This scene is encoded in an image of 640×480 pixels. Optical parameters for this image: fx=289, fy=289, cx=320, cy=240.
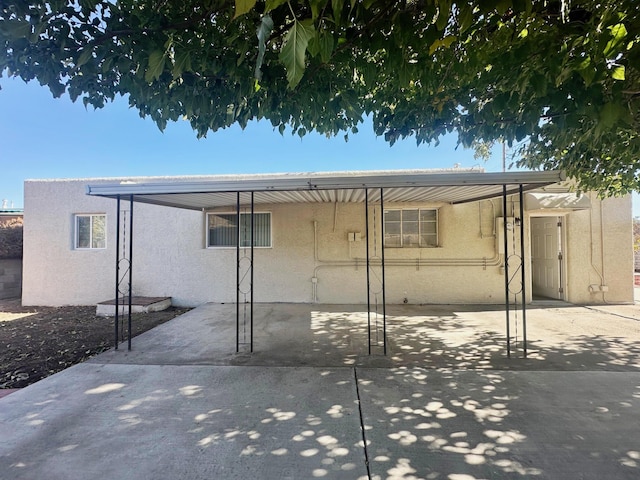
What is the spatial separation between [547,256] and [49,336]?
11107 millimetres

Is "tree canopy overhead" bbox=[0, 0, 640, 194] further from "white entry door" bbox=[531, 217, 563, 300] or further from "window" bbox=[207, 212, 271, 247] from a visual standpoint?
"white entry door" bbox=[531, 217, 563, 300]

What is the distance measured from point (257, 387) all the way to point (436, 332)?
322 centimetres

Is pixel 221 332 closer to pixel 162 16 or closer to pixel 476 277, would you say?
pixel 162 16

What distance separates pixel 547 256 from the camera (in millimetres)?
7684

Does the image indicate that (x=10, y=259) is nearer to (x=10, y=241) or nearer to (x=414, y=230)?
(x=10, y=241)

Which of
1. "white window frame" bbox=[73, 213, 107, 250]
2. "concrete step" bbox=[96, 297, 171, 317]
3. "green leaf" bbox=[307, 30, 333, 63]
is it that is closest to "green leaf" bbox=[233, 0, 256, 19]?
"green leaf" bbox=[307, 30, 333, 63]

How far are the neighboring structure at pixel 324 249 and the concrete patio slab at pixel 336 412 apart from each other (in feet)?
8.56

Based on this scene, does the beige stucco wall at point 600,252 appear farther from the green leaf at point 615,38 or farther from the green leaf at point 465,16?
the green leaf at point 465,16

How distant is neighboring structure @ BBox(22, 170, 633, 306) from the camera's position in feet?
22.5

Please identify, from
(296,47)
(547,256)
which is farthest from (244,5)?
(547,256)

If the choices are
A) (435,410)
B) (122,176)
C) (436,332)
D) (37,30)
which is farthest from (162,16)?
(122,176)

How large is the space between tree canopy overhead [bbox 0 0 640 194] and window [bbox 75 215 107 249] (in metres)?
5.57

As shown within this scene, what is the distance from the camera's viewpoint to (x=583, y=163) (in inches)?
175

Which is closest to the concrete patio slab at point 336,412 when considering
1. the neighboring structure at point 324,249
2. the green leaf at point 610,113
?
the green leaf at point 610,113
